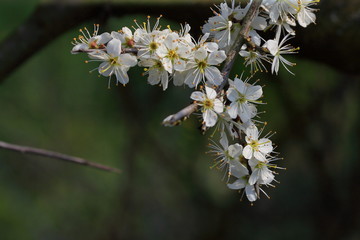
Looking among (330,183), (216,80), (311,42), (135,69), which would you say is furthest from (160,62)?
(330,183)

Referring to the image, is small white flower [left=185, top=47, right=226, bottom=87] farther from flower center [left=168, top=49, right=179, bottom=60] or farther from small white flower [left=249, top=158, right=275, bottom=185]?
small white flower [left=249, top=158, right=275, bottom=185]

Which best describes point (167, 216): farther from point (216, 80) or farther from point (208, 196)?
point (216, 80)

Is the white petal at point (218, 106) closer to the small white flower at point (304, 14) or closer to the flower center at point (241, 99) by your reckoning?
the flower center at point (241, 99)

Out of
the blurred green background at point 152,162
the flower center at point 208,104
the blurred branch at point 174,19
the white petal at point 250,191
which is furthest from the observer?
the blurred green background at point 152,162

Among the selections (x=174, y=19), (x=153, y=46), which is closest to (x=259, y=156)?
(x=153, y=46)

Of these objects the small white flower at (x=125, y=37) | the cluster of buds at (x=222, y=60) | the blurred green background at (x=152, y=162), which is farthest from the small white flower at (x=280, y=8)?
the blurred green background at (x=152, y=162)

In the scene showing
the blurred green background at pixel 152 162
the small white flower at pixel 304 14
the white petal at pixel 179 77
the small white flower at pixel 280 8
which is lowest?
the blurred green background at pixel 152 162

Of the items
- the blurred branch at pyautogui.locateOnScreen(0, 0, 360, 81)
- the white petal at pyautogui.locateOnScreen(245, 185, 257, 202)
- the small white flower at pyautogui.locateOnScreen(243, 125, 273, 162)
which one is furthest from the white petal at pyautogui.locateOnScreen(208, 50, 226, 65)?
the blurred branch at pyautogui.locateOnScreen(0, 0, 360, 81)
